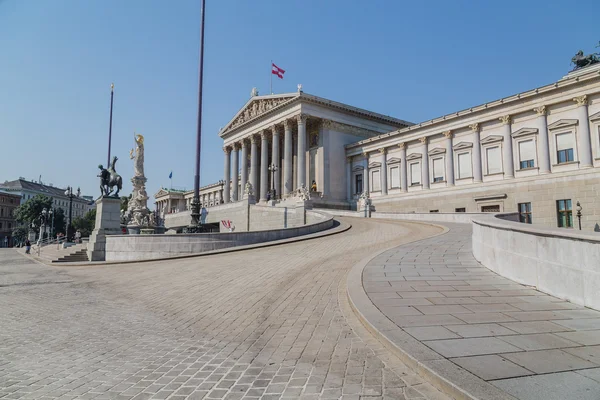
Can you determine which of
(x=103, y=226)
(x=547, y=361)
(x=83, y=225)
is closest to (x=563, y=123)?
(x=547, y=361)

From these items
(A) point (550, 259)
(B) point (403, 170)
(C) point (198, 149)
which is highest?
(B) point (403, 170)

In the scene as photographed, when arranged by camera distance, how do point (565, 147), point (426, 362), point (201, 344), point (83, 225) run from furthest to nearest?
1. point (83, 225)
2. point (565, 147)
3. point (201, 344)
4. point (426, 362)

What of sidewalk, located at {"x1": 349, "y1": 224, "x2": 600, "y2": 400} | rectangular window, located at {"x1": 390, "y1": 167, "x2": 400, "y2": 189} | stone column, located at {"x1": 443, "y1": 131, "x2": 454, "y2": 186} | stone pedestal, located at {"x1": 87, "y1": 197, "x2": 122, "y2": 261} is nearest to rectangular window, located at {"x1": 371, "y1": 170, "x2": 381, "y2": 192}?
rectangular window, located at {"x1": 390, "y1": 167, "x2": 400, "y2": 189}

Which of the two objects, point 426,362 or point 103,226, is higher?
point 103,226

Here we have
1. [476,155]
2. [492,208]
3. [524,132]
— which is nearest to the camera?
[524,132]

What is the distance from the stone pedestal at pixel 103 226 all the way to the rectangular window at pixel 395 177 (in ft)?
108

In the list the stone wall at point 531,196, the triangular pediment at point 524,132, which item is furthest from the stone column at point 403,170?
the triangular pediment at point 524,132

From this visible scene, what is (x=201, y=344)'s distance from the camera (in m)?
5.30

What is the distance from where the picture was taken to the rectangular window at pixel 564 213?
30.1m

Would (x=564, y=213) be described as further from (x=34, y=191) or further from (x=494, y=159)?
(x=34, y=191)

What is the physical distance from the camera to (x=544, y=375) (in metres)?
3.50

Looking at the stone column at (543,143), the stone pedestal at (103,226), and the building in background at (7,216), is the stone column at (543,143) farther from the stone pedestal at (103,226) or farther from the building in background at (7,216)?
the building in background at (7,216)

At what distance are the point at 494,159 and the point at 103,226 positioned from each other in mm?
35437

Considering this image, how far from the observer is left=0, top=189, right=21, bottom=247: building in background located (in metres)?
93.9
